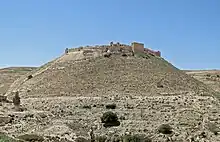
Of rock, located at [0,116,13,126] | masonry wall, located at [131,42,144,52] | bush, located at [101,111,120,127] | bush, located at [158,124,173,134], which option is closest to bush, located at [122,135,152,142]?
bush, located at [158,124,173,134]

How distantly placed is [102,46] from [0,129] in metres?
46.3

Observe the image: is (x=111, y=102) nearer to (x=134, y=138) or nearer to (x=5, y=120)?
(x=5, y=120)

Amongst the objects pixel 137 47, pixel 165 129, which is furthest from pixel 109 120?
pixel 137 47

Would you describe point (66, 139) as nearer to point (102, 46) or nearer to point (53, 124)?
point (53, 124)

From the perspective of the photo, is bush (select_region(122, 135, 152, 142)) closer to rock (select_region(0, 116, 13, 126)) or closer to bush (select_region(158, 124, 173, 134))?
bush (select_region(158, 124, 173, 134))

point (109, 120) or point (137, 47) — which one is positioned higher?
point (137, 47)

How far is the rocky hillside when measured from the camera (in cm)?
4028

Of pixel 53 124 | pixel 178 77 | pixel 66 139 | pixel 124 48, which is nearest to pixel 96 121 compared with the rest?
pixel 53 124

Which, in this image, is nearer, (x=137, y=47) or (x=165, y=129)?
(x=165, y=129)

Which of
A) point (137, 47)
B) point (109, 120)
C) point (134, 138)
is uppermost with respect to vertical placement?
point (137, 47)

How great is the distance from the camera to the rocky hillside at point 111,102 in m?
40.3

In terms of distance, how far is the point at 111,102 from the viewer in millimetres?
54219

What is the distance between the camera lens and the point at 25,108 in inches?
2060

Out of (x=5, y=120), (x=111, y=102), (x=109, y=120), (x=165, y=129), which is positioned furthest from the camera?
(x=111, y=102)
